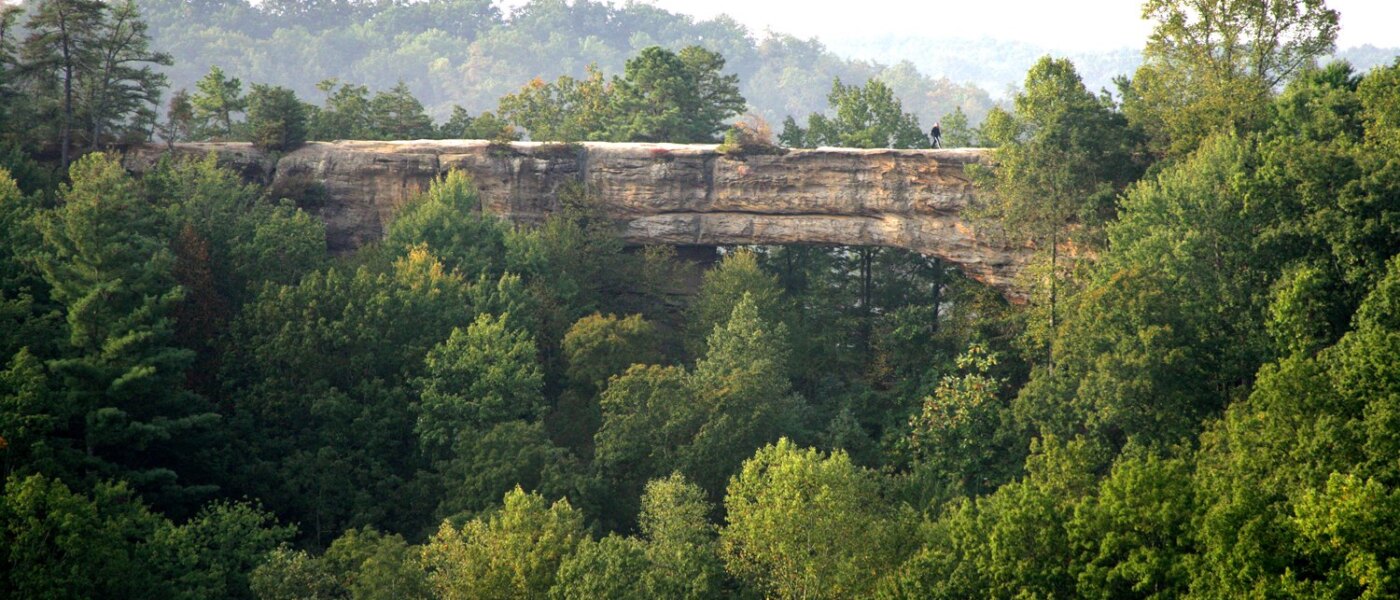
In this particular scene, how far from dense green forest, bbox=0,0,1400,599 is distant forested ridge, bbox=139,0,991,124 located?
72716 millimetres

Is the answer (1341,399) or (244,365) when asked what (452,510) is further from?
(1341,399)

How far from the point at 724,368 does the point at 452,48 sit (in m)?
96.5

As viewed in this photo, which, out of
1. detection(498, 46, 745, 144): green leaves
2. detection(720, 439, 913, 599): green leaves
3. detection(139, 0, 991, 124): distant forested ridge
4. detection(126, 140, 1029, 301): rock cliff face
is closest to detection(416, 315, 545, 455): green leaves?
detection(720, 439, 913, 599): green leaves

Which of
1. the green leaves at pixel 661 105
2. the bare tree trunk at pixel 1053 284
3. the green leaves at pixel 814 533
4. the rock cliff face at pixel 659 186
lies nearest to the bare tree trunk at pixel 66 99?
the rock cliff face at pixel 659 186

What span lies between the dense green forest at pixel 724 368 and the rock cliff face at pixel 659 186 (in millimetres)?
1154

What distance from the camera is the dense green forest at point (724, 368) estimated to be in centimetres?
2759

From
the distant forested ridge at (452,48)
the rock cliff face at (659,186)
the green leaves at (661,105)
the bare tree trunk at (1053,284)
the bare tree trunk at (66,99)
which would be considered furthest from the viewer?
the distant forested ridge at (452,48)

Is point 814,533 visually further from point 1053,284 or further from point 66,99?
point 66,99

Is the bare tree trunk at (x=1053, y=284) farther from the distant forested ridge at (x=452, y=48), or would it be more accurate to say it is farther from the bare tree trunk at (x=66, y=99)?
the distant forested ridge at (x=452, y=48)

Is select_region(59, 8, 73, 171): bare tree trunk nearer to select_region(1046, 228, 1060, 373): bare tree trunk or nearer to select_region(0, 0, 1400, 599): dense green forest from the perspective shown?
select_region(0, 0, 1400, 599): dense green forest

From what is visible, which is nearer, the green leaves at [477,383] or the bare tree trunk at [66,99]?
the green leaves at [477,383]

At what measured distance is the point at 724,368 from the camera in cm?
4031

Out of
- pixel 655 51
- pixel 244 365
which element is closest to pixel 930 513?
pixel 244 365

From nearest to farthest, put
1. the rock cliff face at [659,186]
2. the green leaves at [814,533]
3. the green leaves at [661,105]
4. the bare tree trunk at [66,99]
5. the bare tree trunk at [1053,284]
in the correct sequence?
the green leaves at [814,533] → the bare tree trunk at [1053,284] → the rock cliff face at [659,186] → the bare tree trunk at [66,99] → the green leaves at [661,105]
